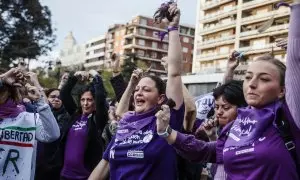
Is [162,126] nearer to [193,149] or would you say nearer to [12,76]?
[193,149]

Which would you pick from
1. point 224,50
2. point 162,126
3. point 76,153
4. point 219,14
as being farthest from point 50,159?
point 219,14

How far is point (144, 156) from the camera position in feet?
10.3

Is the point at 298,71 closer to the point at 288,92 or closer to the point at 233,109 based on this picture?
the point at 288,92

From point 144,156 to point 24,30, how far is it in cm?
2835

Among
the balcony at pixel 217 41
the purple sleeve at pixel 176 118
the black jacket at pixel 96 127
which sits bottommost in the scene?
the black jacket at pixel 96 127

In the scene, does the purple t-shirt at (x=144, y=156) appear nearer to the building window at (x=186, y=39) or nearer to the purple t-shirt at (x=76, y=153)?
the purple t-shirt at (x=76, y=153)

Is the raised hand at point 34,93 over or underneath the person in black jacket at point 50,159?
over

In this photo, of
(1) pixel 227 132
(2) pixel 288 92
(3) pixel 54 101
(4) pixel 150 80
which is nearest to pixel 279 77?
(2) pixel 288 92

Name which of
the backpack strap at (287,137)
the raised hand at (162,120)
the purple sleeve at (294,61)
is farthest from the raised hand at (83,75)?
the purple sleeve at (294,61)

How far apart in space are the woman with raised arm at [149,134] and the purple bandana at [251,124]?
0.73 meters

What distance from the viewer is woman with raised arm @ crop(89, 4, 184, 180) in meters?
3.15

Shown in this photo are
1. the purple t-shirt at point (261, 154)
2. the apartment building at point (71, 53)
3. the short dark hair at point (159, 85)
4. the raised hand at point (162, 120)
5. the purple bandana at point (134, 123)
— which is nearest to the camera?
the purple t-shirt at point (261, 154)

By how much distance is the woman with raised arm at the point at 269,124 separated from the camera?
201 centimetres

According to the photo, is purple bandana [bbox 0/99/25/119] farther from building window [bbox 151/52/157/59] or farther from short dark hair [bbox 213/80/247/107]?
building window [bbox 151/52/157/59]
